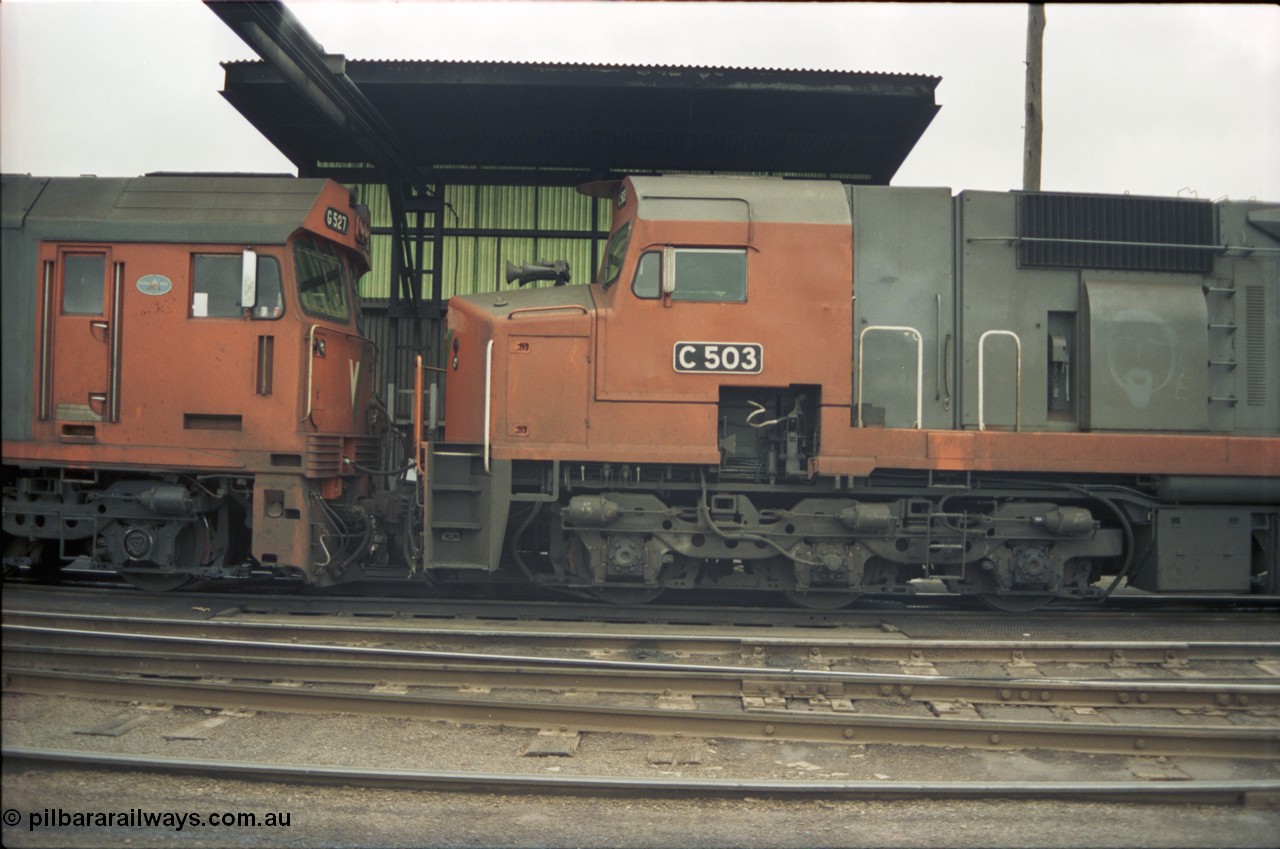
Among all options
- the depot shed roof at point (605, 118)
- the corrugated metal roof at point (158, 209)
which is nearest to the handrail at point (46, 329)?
the corrugated metal roof at point (158, 209)

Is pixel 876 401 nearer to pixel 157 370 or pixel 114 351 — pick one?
pixel 157 370

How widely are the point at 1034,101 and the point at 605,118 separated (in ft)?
22.8

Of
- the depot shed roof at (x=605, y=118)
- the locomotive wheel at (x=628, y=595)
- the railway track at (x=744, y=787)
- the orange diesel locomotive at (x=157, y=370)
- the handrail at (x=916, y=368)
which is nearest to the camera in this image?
the railway track at (x=744, y=787)

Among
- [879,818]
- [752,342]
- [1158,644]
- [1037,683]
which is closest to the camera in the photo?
[879,818]

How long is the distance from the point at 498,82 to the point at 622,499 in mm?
5932

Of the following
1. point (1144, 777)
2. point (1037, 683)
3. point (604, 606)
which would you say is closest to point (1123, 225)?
point (1037, 683)

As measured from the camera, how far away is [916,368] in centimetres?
840

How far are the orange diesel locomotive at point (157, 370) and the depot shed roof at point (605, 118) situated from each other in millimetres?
2547

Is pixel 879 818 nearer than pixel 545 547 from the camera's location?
Yes

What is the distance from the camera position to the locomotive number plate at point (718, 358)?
7957mm

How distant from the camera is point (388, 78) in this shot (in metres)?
11.0

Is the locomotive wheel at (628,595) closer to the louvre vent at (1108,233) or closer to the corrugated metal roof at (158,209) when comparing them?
the corrugated metal roof at (158,209)

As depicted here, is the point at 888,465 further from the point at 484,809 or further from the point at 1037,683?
the point at 484,809

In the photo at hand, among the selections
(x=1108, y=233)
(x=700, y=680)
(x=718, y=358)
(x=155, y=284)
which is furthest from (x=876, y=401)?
(x=155, y=284)
